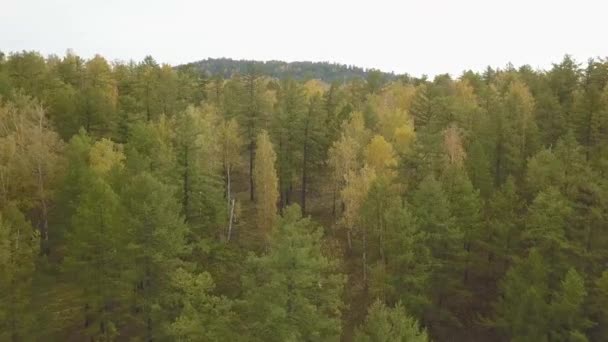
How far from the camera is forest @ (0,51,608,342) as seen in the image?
27.3 m

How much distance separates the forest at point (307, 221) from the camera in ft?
89.6

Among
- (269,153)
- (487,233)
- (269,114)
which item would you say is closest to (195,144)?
(269,153)

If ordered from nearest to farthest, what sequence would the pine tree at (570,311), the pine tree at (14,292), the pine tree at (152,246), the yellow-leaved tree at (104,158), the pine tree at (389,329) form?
1. the pine tree at (389,329)
2. the pine tree at (570,311)
3. the pine tree at (14,292)
4. the pine tree at (152,246)
5. the yellow-leaved tree at (104,158)

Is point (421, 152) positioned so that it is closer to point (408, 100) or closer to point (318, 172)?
point (318, 172)

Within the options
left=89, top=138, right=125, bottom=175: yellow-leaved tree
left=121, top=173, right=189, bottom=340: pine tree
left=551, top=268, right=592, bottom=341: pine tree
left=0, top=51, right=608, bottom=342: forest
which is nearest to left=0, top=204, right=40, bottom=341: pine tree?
left=0, top=51, right=608, bottom=342: forest

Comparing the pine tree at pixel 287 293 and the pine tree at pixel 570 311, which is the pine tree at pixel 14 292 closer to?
the pine tree at pixel 287 293

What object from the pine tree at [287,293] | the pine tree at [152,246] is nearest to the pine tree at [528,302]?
the pine tree at [287,293]

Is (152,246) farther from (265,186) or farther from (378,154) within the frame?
(378,154)

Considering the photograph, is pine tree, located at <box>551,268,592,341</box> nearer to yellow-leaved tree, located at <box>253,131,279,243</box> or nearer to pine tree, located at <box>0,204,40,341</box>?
yellow-leaved tree, located at <box>253,131,279,243</box>

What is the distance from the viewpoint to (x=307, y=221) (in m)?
25.9

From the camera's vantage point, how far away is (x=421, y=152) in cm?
3800

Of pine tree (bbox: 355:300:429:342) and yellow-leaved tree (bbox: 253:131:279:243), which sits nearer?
pine tree (bbox: 355:300:429:342)

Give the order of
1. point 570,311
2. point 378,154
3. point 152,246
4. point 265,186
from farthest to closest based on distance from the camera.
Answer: point 378,154 → point 265,186 → point 152,246 → point 570,311

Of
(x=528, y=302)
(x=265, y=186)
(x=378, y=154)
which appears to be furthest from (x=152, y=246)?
(x=378, y=154)
